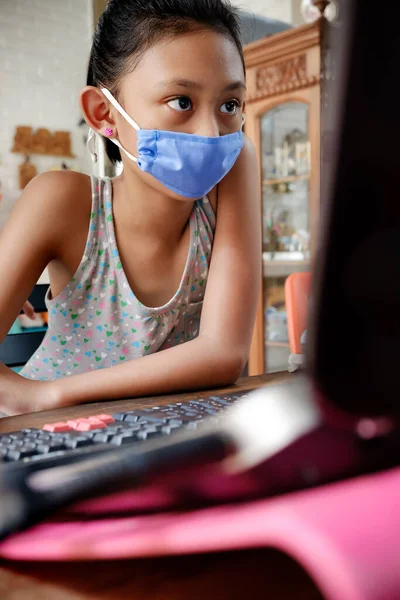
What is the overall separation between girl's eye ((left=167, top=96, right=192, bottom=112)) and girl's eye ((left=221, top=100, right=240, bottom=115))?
1.9 inches

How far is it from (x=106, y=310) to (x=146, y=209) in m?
0.18

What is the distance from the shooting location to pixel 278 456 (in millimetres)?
178

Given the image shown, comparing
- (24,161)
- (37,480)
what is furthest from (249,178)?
(24,161)

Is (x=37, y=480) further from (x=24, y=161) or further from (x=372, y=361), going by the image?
(x=24, y=161)

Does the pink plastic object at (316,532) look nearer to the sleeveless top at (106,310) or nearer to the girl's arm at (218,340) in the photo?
the girl's arm at (218,340)

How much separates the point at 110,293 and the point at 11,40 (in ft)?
10.6

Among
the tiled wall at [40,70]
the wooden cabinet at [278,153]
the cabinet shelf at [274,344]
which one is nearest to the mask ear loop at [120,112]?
the wooden cabinet at [278,153]

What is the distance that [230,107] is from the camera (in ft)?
2.69

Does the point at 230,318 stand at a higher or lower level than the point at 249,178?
lower

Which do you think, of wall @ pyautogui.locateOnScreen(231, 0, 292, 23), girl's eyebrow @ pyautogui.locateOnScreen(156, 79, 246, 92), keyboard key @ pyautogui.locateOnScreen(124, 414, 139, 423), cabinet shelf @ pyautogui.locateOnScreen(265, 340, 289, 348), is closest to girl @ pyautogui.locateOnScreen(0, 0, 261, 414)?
girl's eyebrow @ pyautogui.locateOnScreen(156, 79, 246, 92)

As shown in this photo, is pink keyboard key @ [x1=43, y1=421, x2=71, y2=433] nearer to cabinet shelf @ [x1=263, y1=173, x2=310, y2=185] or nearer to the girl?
the girl

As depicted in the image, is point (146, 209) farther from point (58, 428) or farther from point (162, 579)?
point (162, 579)

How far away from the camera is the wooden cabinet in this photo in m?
2.61

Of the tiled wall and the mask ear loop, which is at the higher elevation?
the tiled wall
